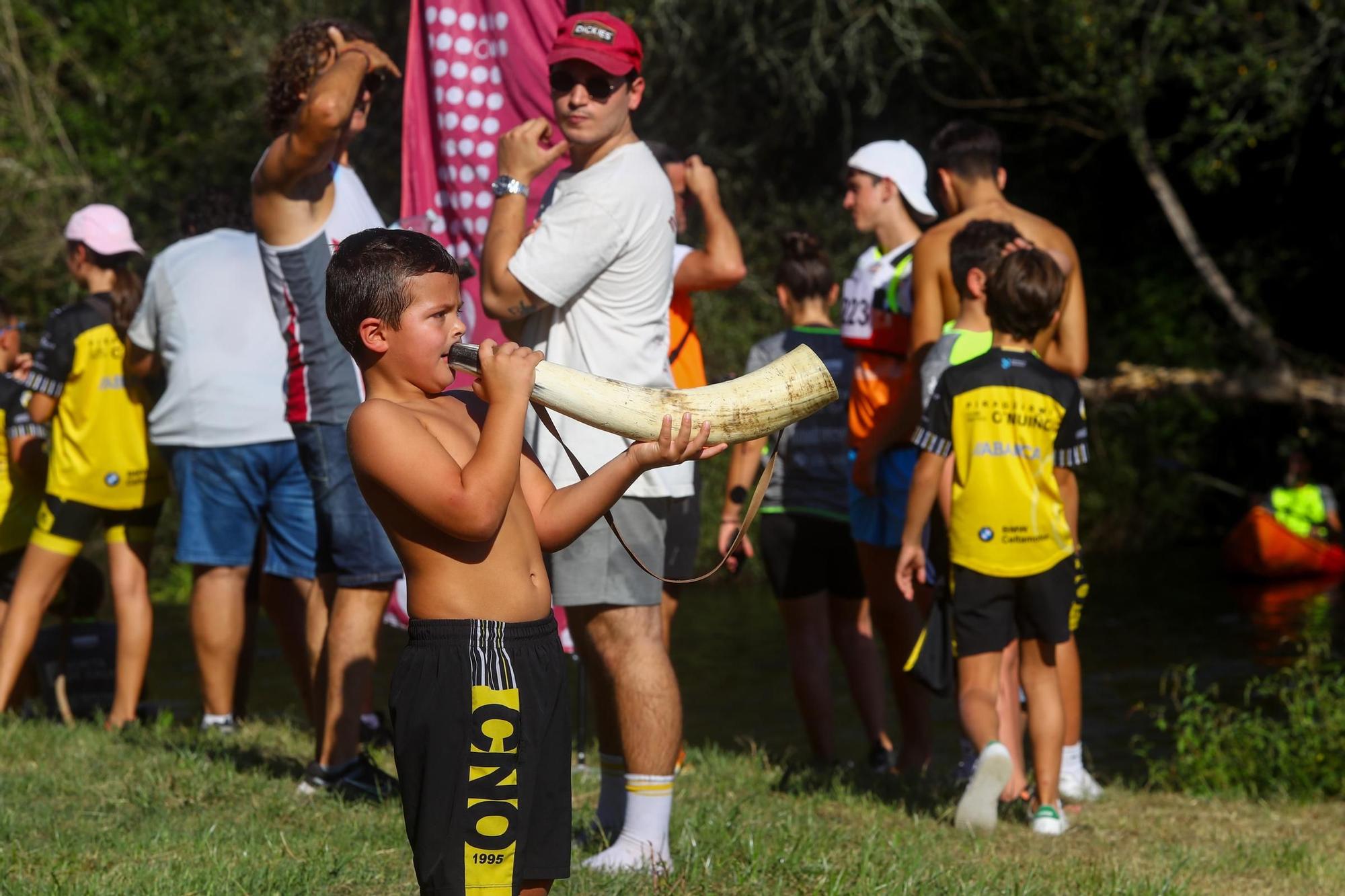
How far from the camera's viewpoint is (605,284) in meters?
4.04

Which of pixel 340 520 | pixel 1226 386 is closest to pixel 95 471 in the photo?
pixel 340 520

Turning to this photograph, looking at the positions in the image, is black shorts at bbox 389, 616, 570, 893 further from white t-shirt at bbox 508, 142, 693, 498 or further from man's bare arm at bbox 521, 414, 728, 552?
white t-shirt at bbox 508, 142, 693, 498

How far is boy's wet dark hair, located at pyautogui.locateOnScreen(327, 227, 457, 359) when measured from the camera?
2934 millimetres

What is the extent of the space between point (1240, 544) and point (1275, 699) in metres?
5.14

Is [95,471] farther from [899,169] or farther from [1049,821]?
[1049,821]

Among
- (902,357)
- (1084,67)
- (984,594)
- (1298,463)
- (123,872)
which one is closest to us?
(123,872)

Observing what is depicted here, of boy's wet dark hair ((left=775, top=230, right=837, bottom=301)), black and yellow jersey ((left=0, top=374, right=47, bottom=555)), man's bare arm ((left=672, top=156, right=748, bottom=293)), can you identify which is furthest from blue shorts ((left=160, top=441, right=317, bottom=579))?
boy's wet dark hair ((left=775, top=230, right=837, bottom=301))

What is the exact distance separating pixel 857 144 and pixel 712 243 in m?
11.2

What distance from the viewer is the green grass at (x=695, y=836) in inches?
145

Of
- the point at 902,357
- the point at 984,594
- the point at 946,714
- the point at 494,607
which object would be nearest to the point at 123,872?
the point at 494,607

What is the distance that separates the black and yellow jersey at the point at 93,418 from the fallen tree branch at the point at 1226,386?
9.53 meters

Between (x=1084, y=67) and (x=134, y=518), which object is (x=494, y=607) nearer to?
(x=134, y=518)

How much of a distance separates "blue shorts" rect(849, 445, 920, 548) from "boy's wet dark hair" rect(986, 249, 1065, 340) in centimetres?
79

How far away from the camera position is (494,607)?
2.91 metres
